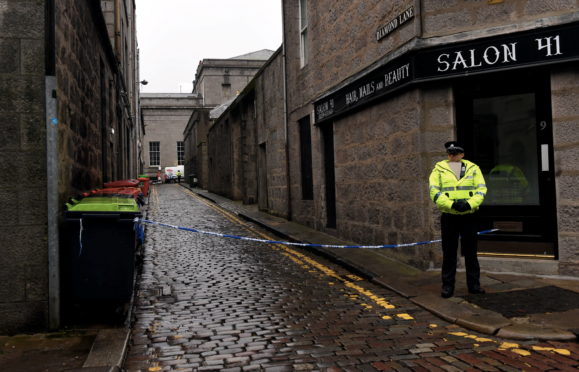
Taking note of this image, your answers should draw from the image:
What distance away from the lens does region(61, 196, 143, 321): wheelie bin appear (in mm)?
A: 4906

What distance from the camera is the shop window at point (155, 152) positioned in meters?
62.6

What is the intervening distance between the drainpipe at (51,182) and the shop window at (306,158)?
8.28 m

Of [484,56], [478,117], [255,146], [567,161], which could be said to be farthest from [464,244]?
[255,146]

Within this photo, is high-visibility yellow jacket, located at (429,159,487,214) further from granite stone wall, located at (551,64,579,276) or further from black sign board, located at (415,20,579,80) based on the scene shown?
black sign board, located at (415,20,579,80)

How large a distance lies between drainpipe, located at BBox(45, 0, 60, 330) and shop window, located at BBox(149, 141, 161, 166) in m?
59.5

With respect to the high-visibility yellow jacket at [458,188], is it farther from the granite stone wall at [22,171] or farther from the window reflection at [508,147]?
the granite stone wall at [22,171]

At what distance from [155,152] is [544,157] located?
5996 cm

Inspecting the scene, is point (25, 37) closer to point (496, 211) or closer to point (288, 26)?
point (496, 211)

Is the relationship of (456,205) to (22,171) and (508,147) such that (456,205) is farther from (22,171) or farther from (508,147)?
(22,171)

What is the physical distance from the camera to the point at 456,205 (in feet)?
18.6

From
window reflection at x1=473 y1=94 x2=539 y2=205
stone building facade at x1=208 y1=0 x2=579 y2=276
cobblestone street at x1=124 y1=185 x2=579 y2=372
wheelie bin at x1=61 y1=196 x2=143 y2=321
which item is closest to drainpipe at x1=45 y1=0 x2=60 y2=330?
wheelie bin at x1=61 y1=196 x2=143 y2=321

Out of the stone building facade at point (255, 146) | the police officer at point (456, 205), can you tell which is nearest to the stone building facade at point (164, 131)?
the stone building facade at point (255, 146)

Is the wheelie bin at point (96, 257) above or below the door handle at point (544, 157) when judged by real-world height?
below

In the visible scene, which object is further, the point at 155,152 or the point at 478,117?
the point at 155,152
